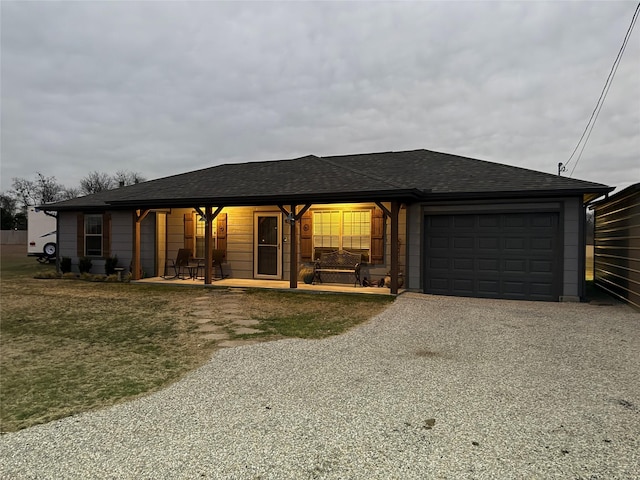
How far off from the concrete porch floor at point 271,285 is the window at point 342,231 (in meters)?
1.02

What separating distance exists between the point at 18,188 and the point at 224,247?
149 feet

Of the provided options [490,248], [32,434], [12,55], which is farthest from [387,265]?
[12,55]

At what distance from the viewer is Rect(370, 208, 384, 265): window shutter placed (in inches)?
394

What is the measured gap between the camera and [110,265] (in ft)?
40.4

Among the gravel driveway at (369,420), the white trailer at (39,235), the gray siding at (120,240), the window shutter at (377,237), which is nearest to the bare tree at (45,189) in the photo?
the white trailer at (39,235)

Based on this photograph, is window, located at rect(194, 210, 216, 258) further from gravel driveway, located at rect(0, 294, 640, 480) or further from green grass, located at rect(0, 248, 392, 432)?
gravel driveway, located at rect(0, 294, 640, 480)

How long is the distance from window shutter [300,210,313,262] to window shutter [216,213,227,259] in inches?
97.6

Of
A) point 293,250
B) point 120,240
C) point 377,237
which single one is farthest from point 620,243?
point 120,240

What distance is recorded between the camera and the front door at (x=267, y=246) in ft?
37.0

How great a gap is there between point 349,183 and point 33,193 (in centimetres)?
4866

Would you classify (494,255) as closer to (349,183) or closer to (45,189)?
(349,183)

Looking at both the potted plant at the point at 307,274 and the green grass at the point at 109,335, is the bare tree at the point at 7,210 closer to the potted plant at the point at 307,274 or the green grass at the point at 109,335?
the green grass at the point at 109,335

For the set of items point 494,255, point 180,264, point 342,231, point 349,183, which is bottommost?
point 180,264

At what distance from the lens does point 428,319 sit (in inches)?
262
